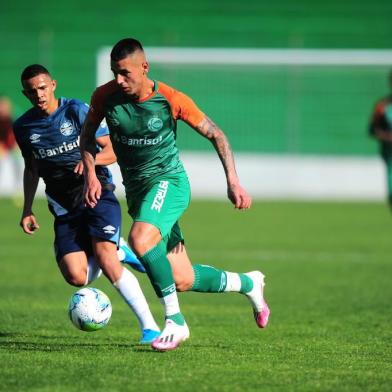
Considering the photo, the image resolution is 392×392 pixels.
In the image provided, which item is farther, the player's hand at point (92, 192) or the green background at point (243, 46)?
the green background at point (243, 46)

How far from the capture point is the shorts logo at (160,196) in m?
7.14

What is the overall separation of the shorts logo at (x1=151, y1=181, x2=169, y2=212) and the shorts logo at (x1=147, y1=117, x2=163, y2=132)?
0.40 m

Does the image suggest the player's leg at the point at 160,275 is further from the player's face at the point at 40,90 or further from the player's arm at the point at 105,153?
the player's face at the point at 40,90

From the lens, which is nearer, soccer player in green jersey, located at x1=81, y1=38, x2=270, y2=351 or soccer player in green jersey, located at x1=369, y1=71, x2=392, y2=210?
soccer player in green jersey, located at x1=81, y1=38, x2=270, y2=351

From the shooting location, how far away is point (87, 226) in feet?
26.3

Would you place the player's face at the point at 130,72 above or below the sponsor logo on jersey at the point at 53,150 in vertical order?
above

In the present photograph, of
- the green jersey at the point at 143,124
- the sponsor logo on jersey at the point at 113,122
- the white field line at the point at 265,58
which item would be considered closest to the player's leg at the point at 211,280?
the green jersey at the point at 143,124

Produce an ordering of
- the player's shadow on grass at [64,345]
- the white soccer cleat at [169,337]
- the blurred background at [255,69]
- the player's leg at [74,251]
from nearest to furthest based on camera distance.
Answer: the white soccer cleat at [169,337] → the player's shadow on grass at [64,345] → the player's leg at [74,251] → the blurred background at [255,69]

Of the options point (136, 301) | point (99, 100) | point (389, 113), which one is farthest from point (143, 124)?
point (389, 113)

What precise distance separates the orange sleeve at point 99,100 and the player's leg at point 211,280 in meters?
1.17

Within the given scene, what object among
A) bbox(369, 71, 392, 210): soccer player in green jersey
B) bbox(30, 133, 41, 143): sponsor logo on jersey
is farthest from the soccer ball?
bbox(369, 71, 392, 210): soccer player in green jersey

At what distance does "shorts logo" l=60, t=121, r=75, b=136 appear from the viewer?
803 cm

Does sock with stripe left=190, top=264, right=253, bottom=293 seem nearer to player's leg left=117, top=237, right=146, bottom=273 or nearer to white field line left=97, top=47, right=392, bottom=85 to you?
player's leg left=117, top=237, right=146, bottom=273

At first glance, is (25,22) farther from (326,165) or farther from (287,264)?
(287,264)
